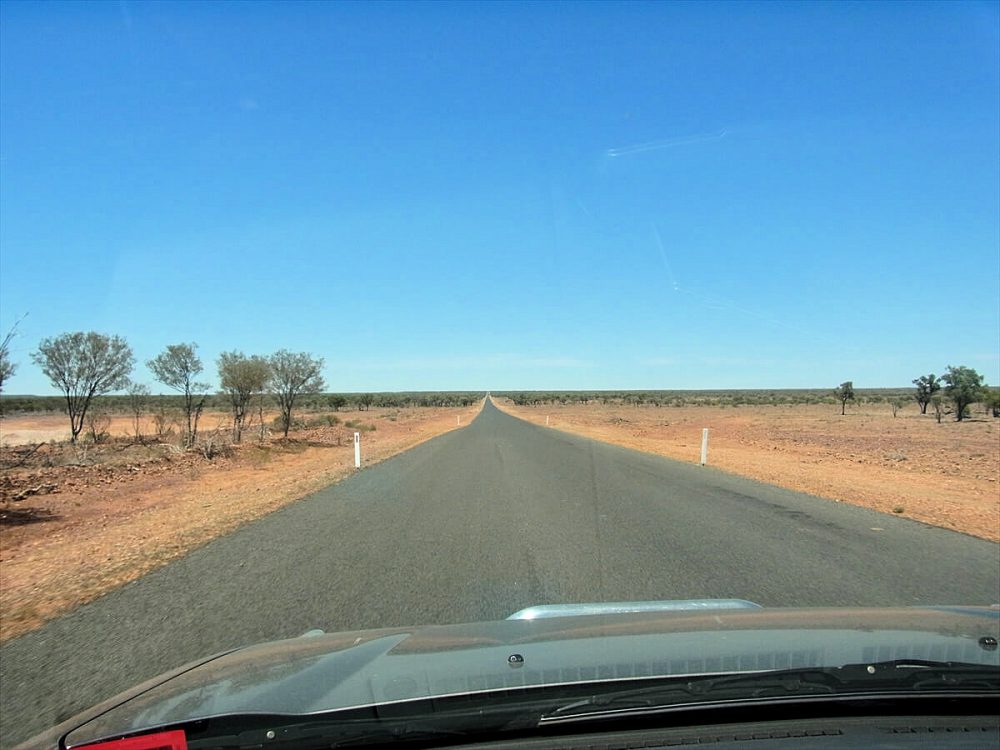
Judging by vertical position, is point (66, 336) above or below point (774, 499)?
above

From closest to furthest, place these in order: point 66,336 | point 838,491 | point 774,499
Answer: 1. point 774,499
2. point 838,491
3. point 66,336

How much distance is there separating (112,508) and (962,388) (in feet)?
185

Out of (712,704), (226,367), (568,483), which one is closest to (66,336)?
(226,367)

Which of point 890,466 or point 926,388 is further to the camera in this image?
point 926,388

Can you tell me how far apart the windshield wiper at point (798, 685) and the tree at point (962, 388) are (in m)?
57.8

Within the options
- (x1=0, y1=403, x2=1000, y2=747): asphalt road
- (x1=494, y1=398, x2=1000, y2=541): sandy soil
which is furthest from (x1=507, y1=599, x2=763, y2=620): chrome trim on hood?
(x1=494, y1=398, x2=1000, y2=541): sandy soil

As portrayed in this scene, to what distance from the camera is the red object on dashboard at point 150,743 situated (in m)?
2.48

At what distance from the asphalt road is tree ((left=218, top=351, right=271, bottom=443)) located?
2429 cm

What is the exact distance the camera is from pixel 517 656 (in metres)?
3.20

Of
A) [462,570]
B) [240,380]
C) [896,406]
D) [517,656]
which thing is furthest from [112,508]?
[896,406]

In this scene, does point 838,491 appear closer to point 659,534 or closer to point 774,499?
point 774,499

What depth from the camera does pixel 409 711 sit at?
2.70 metres

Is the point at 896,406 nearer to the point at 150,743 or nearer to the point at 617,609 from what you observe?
the point at 617,609

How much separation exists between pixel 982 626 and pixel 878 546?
6.01 meters
